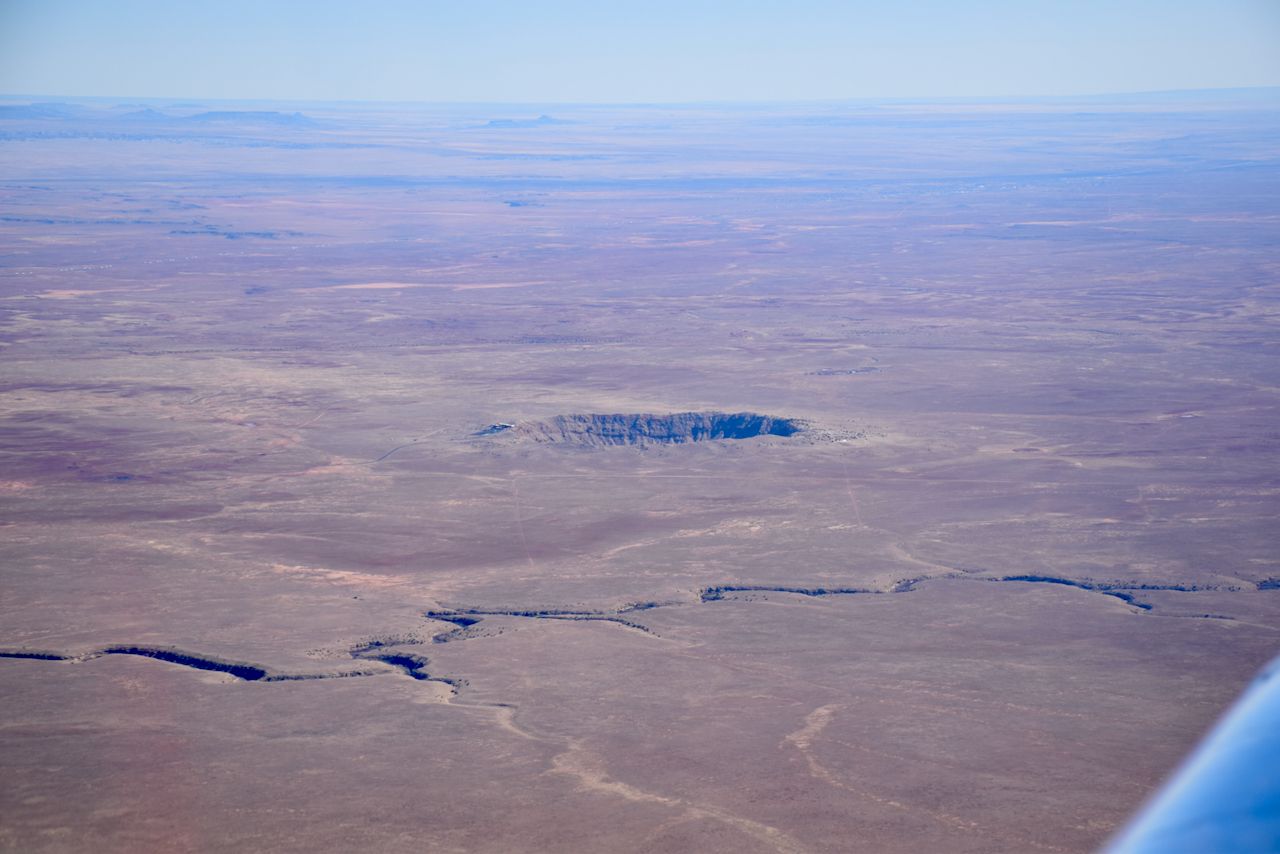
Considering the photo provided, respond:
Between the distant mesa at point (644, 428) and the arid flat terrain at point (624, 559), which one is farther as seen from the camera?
the distant mesa at point (644, 428)

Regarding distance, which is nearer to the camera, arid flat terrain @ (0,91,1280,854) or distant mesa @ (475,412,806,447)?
arid flat terrain @ (0,91,1280,854)

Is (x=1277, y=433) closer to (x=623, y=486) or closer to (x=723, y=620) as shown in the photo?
(x=623, y=486)

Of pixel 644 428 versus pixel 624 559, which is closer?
pixel 624 559

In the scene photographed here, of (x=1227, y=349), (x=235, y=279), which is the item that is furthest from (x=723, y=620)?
(x=235, y=279)

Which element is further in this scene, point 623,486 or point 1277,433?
point 1277,433
